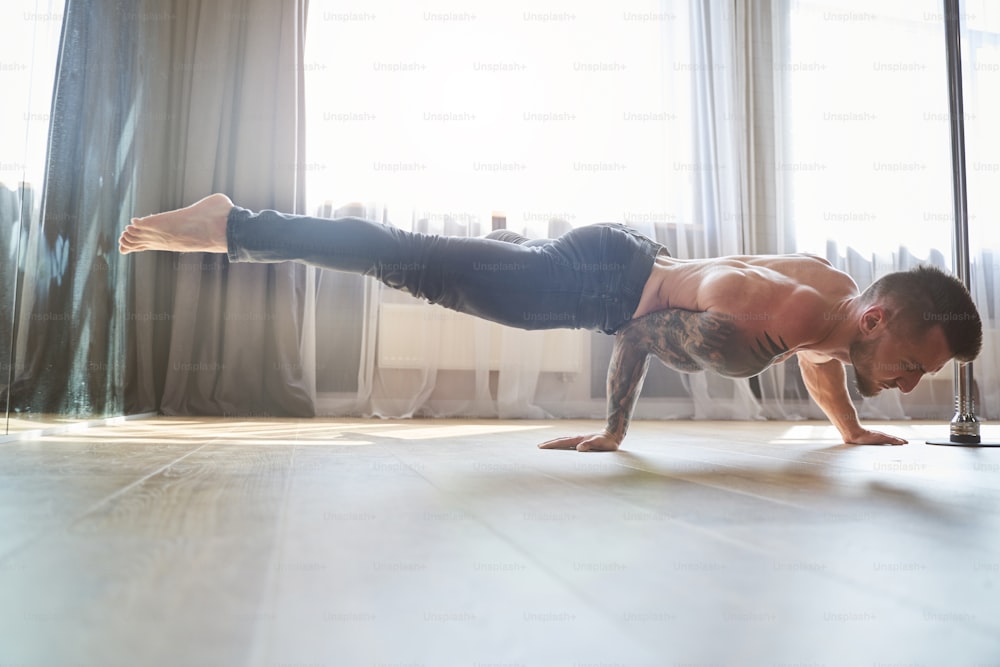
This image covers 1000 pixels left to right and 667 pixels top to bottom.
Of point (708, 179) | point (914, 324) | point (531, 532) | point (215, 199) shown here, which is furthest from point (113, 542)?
point (708, 179)

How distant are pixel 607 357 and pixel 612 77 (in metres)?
1.44

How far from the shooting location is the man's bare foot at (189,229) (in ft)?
5.02

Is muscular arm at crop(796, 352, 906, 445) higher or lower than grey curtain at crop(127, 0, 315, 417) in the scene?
lower

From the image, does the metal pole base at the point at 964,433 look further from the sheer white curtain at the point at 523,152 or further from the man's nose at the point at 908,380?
the sheer white curtain at the point at 523,152

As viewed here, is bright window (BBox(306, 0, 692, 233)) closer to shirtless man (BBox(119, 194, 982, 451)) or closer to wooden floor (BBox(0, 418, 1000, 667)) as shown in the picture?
shirtless man (BBox(119, 194, 982, 451))

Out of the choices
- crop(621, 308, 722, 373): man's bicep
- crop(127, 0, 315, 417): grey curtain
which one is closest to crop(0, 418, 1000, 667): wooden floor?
crop(621, 308, 722, 373): man's bicep

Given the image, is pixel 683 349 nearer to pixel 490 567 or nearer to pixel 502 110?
pixel 490 567

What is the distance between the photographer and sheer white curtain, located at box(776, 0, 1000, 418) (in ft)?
12.8

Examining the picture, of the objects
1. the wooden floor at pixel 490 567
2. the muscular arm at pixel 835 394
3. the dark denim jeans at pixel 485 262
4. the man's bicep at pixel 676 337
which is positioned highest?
the dark denim jeans at pixel 485 262

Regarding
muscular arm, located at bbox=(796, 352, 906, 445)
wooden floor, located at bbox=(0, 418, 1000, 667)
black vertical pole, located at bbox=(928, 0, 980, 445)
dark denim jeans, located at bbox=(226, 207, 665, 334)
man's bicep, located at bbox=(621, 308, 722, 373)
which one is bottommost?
wooden floor, located at bbox=(0, 418, 1000, 667)

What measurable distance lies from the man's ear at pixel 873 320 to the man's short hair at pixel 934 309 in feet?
0.04

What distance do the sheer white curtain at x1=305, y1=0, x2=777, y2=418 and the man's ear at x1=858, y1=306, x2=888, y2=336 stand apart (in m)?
2.01

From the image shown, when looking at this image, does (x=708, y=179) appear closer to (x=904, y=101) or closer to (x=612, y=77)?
(x=612, y=77)

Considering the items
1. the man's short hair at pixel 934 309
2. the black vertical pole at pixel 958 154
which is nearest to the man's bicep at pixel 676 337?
the man's short hair at pixel 934 309
